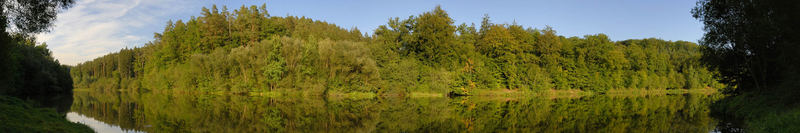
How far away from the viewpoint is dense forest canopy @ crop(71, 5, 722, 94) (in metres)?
43.2

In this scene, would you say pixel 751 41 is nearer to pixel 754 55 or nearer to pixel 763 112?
pixel 754 55

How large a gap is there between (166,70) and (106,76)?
156 ft

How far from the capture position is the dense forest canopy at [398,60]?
43250mm

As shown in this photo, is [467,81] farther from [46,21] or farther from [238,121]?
[46,21]

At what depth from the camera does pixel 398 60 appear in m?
45.5

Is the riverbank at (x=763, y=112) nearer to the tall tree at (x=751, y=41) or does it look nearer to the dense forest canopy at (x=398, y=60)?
the tall tree at (x=751, y=41)

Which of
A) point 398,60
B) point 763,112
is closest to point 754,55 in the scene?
point 763,112

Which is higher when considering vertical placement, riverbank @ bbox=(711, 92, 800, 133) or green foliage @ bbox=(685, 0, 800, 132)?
green foliage @ bbox=(685, 0, 800, 132)

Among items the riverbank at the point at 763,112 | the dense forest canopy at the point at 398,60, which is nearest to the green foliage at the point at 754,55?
the riverbank at the point at 763,112

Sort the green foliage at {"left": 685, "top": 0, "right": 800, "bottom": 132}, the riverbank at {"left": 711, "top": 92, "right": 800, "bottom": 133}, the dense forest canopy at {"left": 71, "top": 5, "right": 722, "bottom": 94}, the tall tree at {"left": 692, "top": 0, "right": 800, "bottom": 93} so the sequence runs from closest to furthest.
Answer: the riverbank at {"left": 711, "top": 92, "right": 800, "bottom": 133}
the green foliage at {"left": 685, "top": 0, "right": 800, "bottom": 132}
the tall tree at {"left": 692, "top": 0, "right": 800, "bottom": 93}
the dense forest canopy at {"left": 71, "top": 5, "right": 722, "bottom": 94}

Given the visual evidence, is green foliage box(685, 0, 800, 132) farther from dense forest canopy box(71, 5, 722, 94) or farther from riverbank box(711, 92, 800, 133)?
dense forest canopy box(71, 5, 722, 94)

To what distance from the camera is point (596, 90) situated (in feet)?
208

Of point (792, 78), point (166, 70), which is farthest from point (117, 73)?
point (792, 78)

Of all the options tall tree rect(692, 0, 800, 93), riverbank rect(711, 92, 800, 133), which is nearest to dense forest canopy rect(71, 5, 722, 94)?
tall tree rect(692, 0, 800, 93)
